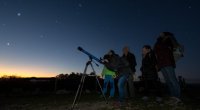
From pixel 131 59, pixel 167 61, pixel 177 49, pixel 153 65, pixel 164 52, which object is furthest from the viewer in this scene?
pixel 131 59

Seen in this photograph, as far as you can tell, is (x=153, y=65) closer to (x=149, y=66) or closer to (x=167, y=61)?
(x=149, y=66)

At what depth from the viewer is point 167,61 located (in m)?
7.85

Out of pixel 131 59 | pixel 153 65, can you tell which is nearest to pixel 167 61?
pixel 153 65

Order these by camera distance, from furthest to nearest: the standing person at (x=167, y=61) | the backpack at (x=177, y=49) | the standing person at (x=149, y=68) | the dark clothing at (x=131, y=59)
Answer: the dark clothing at (x=131, y=59) → the standing person at (x=149, y=68) → the backpack at (x=177, y=49) → the standing person at (x=167, y=61)

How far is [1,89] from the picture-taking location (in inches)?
657

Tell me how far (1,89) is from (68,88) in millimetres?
4684

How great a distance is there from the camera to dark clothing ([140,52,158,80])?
10.4 meters

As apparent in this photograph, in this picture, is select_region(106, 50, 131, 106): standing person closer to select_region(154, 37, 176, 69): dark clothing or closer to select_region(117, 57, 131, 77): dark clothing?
select_region(117, 57, 131, 77): dark clothing

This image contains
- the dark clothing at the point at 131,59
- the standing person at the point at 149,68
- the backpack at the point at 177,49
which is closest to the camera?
the backpack at the point at 177,49

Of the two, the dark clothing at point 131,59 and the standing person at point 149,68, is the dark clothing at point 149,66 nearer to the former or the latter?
the standing person at point 149,68

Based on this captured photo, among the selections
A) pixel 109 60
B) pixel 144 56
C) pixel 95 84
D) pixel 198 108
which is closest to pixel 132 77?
pixel 144 56

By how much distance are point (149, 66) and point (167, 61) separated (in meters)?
2.61

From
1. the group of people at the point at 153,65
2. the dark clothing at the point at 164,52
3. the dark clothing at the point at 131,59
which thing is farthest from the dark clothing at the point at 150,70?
the dark clothing at the point at 164,52

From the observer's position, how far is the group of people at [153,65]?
7.88m
